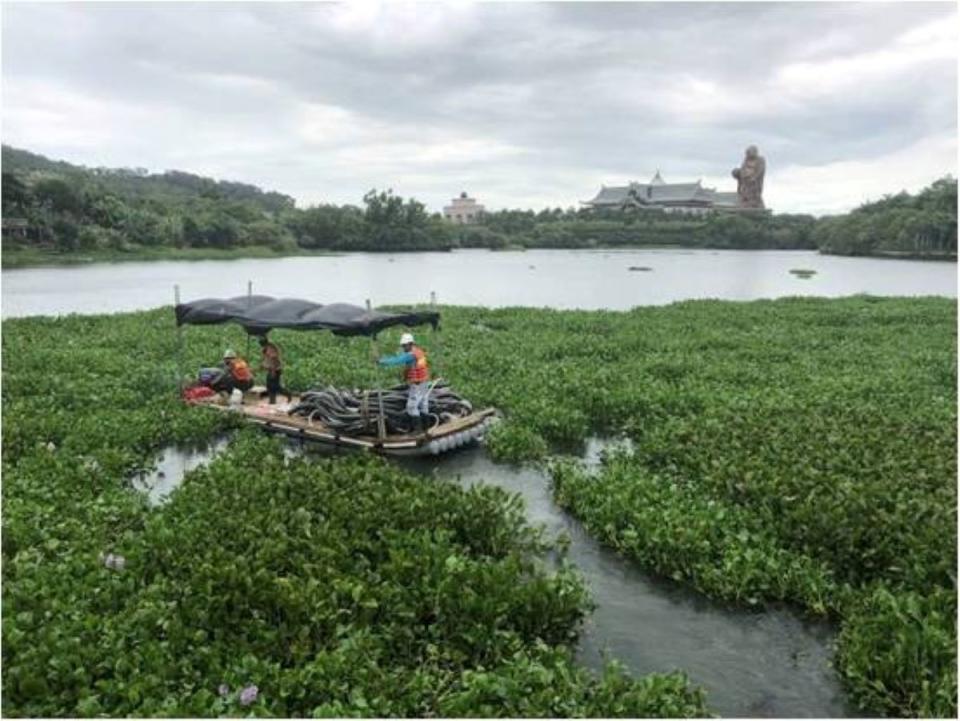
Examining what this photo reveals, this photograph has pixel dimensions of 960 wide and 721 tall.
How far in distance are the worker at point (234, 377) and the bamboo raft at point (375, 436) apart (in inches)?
27.6

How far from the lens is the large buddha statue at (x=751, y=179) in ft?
501

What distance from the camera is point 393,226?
422 feet

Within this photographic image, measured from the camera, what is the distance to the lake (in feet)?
163

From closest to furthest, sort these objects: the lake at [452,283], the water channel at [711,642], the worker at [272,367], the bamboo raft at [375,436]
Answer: the water channel at [711,642] → the bamboo raft at [375,436] → the worker at [272,367] → the lake at [452,283]

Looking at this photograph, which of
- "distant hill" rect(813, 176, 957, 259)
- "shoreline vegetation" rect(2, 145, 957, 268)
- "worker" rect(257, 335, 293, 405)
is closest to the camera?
"worker" rect(257, 335, 293, 405)

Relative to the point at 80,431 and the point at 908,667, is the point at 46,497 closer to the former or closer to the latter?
the point at 80,431

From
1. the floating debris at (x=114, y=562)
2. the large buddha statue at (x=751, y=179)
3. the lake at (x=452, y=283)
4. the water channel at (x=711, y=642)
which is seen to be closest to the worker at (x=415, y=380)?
the water channel at (x=711, y=642)

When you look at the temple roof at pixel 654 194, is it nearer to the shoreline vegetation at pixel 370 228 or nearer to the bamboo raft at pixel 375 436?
the shoreline vegetation at pixel 370 228

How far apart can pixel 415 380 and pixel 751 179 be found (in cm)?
15306

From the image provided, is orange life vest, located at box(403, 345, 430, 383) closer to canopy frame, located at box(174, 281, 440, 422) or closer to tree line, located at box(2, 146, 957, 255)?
canopy frame, located at box(174, 281, 440, 422)

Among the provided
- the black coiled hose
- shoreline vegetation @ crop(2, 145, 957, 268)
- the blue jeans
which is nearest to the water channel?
the blue jeans

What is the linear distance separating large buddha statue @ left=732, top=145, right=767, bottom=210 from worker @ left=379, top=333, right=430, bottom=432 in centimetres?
15158

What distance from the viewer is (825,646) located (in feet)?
26.1

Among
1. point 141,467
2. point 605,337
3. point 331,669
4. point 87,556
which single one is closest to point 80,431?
point 141,467
